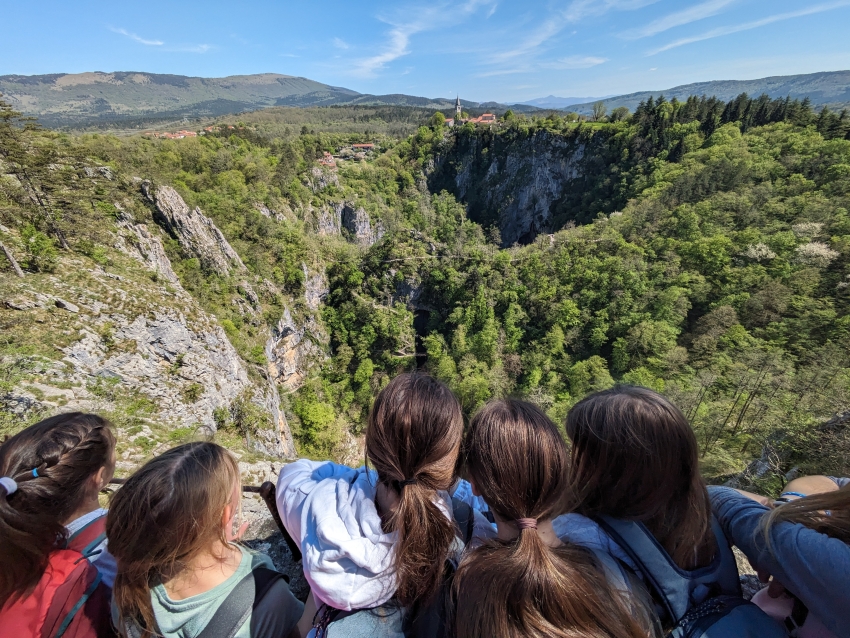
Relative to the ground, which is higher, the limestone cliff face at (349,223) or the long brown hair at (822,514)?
the long brown hair at (822,514)

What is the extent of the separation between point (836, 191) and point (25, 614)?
150 feet

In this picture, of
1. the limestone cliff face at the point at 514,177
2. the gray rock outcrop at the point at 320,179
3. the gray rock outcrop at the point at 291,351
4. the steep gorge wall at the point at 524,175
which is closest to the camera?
the gray rock outcrop at the point at 291,351

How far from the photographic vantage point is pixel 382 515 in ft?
5.70

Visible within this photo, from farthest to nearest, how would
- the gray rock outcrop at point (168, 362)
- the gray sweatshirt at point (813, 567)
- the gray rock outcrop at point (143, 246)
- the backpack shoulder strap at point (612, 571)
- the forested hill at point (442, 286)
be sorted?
the gray rock outcrop at point (143, 246) → the forested hill at point (442, 286) → the gray rock outcrop at point (168, 362) → the backpack shoulder strap at point (612, 571) → the gray sweatshirt at point (813, 567)

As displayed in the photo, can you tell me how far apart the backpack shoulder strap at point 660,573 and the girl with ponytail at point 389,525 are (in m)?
0.84

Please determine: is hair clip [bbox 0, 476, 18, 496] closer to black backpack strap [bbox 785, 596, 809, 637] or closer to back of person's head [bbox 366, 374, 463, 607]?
back of person's head [bbox 366, 374, 463, 607]

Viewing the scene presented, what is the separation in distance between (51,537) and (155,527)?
759 millimetres

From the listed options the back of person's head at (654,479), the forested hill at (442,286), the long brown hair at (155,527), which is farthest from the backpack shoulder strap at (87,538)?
the forested hill at (442,286)

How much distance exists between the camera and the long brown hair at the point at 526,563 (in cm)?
117

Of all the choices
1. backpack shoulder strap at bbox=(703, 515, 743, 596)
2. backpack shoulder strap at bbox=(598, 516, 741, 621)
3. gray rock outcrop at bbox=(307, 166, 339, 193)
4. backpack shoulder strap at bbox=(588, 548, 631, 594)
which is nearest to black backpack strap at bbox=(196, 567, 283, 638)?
backpack shoulder strap at bbox=(588, 548, 631, 594)

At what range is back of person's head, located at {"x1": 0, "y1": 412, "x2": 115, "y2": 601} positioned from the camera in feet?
5.09

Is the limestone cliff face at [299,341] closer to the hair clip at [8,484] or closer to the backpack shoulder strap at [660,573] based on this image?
the hair clip at [8,484]

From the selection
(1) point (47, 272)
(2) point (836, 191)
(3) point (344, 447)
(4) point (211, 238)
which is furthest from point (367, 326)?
(2) point (836, 191)

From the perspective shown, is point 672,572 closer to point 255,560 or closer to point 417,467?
point 417,467
